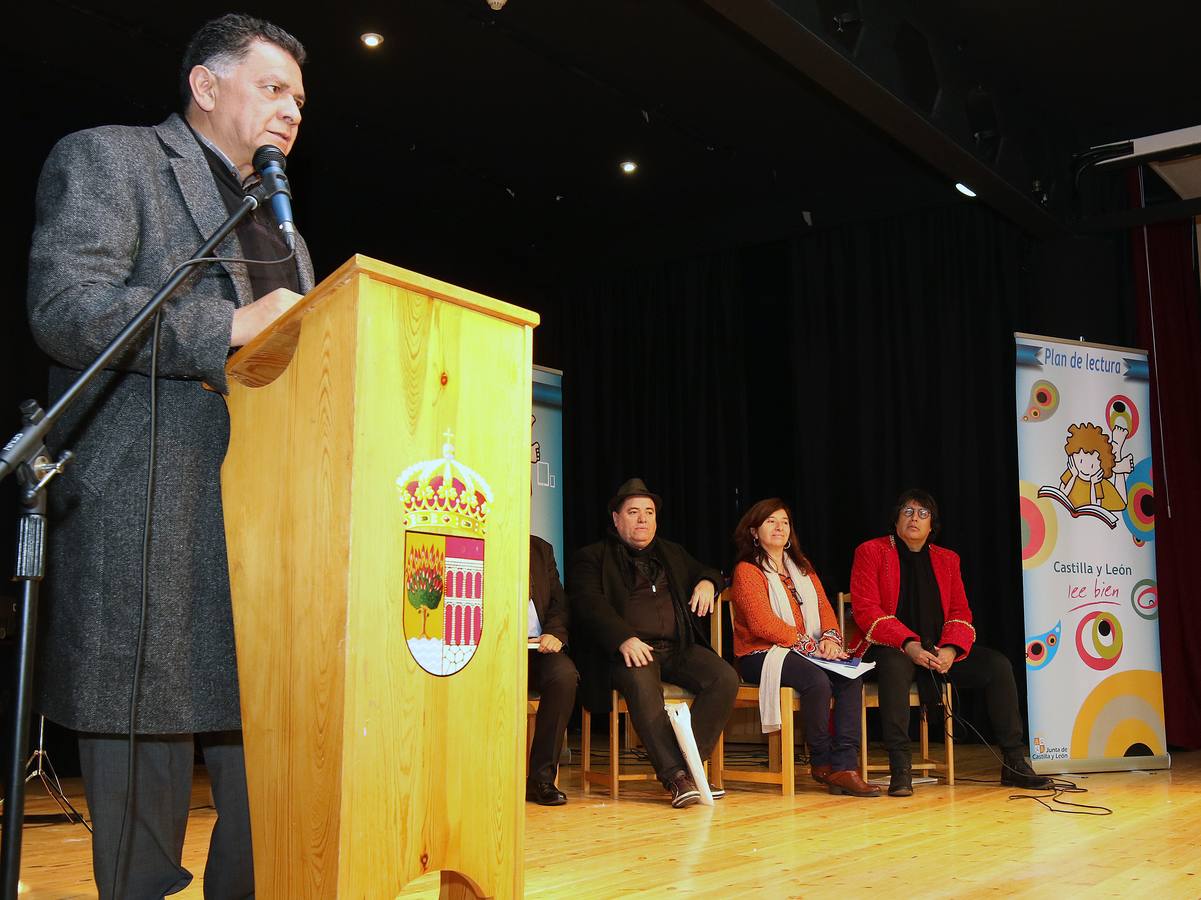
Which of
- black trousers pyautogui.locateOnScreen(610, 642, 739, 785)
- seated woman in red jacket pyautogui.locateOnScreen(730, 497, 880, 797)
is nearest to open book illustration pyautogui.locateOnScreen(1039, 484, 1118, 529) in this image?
seated woman in red jacket pyautogui.locateOnScreen(730, 497, 880, 797)

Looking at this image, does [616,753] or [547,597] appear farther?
[547,597]

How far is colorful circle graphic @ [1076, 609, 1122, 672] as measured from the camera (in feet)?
16.5

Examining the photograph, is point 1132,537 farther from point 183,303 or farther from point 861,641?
point 183,303

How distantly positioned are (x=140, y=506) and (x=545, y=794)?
10.4 ft

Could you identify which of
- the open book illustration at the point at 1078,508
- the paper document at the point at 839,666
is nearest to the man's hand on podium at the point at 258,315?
the paper document at the point at 839,666

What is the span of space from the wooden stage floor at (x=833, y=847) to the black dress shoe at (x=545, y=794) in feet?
0.17

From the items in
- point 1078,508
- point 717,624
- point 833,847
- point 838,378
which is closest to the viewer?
point 833,847

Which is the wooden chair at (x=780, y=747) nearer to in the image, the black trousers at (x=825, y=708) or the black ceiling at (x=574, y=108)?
the black trousers at (x=825, y=708)

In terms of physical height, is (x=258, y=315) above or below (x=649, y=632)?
above

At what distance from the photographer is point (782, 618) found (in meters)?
4.88

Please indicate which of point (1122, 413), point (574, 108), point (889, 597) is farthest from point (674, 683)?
point (574, 108)

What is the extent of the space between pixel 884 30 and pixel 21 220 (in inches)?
147

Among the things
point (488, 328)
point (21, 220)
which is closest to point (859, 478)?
point (21, 220)

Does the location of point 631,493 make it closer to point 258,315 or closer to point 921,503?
point 921,503
